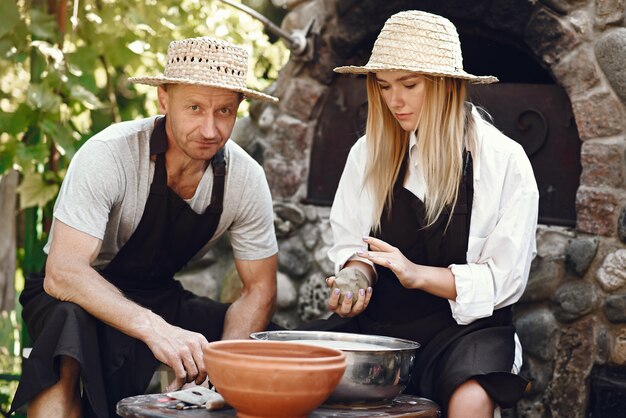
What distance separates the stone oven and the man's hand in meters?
1.53

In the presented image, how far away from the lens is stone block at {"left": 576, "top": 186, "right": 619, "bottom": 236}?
12.1 ft

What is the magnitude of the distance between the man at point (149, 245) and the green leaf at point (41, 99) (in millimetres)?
1219

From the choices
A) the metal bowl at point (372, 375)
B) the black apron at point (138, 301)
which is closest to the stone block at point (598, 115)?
the black apron at point (138, 301)

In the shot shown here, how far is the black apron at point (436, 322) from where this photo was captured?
276 centimetres

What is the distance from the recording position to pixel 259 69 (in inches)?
232

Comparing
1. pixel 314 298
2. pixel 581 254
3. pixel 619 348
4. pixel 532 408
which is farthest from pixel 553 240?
pixel 314 298

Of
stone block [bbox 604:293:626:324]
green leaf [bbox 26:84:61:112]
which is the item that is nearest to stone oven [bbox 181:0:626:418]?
stone block [bbox 604:293:626:324]

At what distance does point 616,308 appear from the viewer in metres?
3.63

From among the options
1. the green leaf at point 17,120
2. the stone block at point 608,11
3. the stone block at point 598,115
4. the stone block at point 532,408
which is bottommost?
the stone block at point 532,408

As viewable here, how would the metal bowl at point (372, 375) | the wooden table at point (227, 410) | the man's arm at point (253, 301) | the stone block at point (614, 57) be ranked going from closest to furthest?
1. the wooden table at point (227, 410)
2. the metal bowl at point (372, 375)
3. the man's arm at point (253, 301)
4. the stone block at point (614, 57)

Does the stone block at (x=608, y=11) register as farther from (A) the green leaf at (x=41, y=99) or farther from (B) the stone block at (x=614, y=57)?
(A) the green leaf at (x=41, y=99)

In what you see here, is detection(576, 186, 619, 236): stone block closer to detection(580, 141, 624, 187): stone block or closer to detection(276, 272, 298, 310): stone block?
detection(580, 141, 624, 187): stone block

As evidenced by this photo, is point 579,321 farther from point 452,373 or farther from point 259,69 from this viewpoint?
point 259,69

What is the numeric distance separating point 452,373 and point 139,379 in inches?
42.9
